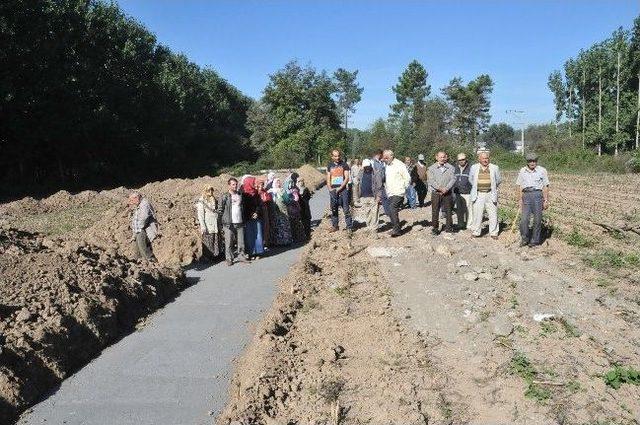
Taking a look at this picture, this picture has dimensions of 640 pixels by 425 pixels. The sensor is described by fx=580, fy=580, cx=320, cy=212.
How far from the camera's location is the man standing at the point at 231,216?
1006 centimetres

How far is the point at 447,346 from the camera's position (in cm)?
593

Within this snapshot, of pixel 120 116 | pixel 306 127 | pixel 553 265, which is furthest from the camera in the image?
pixel 306 127

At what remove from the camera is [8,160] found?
29828 mm

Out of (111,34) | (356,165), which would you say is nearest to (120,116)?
(111,34)

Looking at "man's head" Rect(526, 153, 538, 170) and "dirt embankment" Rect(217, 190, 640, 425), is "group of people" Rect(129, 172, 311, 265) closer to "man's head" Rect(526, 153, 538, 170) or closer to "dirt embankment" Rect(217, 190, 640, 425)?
"dirt embankment" Rect(217, 190, 640, 425)

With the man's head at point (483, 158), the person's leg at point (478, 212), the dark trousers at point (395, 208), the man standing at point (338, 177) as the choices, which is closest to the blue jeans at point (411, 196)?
the man standing at point (338, 177)

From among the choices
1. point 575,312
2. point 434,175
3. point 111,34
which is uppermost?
point 111,34

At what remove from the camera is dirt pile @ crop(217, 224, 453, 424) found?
464cm

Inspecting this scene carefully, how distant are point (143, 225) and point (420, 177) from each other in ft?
29.1

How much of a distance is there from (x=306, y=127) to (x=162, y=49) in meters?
13.6

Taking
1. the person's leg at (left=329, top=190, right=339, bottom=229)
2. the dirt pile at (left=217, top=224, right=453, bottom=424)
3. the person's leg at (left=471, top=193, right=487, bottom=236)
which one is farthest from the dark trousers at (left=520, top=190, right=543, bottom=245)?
the person's leg at (left=329, top=190, right=339, bottom=229)

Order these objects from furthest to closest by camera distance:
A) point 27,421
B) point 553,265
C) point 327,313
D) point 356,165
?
point 356,165, point 553,265, point 327,313, point 27,421

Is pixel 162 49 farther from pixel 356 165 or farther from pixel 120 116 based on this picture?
pixel 356 165

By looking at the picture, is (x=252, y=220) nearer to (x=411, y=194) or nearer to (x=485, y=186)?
(x=485, y=186)
